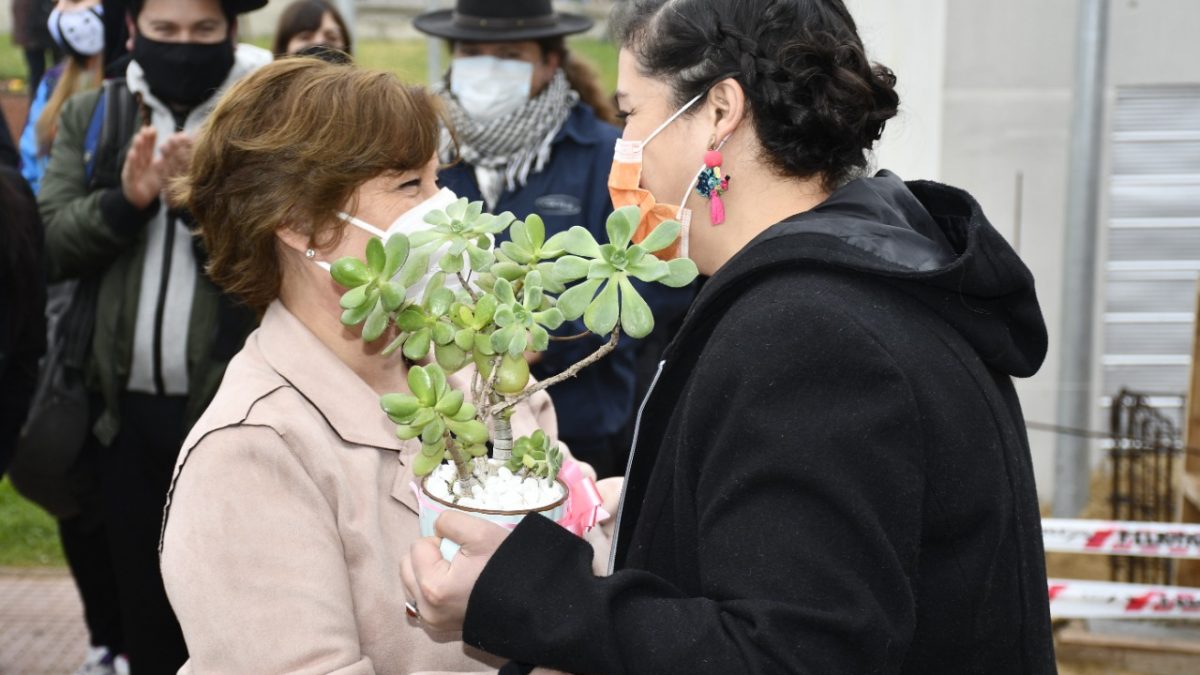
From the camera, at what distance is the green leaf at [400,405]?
4.90 ft

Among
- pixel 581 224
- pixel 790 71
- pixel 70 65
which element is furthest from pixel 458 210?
pixel 70 65

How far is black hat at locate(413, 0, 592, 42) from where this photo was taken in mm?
4156

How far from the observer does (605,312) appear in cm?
147

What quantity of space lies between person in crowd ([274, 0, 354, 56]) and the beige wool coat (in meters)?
2.96

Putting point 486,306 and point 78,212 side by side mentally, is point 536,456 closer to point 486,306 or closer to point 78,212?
point 486,306

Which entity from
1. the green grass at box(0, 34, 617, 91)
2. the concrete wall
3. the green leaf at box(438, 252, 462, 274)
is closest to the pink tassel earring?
the green leaf at box(438, 252, 462, 274)

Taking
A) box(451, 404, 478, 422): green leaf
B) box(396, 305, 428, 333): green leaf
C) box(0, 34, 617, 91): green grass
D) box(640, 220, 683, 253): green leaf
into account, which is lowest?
box(0, 34, 617, 91): green grass

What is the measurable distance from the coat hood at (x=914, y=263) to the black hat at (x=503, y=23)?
272 cm

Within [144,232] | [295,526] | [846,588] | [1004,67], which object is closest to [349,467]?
[295,526]

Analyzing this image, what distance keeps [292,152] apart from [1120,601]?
365 centimetres

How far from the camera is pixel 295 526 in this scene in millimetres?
1777

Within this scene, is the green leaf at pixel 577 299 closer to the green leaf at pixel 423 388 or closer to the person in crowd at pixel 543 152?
the green leaf at pixel 423 388

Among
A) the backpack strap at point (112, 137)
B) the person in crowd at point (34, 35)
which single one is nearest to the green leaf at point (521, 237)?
the backpack strap at point (112, 137)

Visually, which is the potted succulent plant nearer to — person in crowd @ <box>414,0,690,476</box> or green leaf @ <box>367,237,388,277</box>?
green leaf @ <box>367,237,388,277</box>
